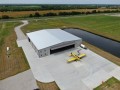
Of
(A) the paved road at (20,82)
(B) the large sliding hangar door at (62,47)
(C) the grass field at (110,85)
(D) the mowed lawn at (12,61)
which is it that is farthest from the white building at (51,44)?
(C) the grass field at (110,85)

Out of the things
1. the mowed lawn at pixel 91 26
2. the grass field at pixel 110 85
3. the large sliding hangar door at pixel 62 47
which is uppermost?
the mowed lawn at pixel 91 26

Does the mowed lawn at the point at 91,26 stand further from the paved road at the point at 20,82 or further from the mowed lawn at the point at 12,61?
the paved road at the point at 20,82

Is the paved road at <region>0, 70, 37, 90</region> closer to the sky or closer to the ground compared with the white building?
closer to the ground

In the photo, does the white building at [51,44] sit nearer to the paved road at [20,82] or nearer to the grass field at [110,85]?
the paved road at [20,82]

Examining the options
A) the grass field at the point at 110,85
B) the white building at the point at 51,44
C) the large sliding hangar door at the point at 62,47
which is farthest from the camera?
the large sliding hangar door at the point at 62,47

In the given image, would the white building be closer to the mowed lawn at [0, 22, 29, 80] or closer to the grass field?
the mowed lawn at [0, 22, 29, 80]

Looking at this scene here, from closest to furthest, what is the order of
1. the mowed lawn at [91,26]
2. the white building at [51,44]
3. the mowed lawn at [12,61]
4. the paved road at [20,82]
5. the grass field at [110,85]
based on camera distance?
the grass field at [110,85]
the paved road at [20,82]
the mowed lawn at [12,61]
the white building at [51,44]
the mowed lawn at [91,26]

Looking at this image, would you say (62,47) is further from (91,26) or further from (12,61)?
(91,26)

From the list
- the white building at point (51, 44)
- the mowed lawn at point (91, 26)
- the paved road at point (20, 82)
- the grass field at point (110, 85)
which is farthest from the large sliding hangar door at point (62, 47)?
the mowed lawn at point (91, 26)

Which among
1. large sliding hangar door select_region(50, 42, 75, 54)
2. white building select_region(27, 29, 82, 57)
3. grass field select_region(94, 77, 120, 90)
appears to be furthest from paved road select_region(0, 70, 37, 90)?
grass field select_region(94, 77, 120, 90)

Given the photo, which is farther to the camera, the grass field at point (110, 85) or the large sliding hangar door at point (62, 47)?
the large sliding hangar door at point (62, 47)

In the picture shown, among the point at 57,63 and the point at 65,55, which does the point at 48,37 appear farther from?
the point at 57,63

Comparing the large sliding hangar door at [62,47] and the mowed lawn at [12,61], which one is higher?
the large sliding hangar door at [62,47]
